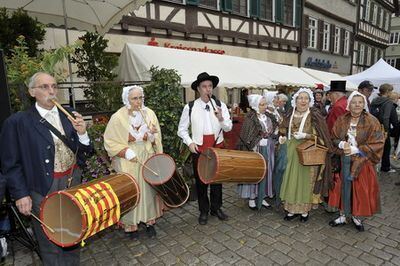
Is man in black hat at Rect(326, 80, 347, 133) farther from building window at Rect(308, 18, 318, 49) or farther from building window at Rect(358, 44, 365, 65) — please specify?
building window at Rect(358, 44, 365, 65)

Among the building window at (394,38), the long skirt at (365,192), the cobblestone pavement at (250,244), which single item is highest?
the building window at (394,38)

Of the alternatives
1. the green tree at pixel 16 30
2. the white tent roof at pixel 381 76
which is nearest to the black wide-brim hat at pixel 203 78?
the green tree at pixel 16 30

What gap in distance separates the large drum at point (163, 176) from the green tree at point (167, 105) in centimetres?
130

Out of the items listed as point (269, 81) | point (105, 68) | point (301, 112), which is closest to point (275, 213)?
point (301, 112)

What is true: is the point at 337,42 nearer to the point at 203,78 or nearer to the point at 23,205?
the point at 203,78

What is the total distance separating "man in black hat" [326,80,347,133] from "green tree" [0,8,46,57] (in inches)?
188

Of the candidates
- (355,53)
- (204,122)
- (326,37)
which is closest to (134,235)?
(204,122)

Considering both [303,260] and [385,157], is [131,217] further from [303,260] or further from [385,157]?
[385,157]

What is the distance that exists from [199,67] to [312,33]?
12.6 meters

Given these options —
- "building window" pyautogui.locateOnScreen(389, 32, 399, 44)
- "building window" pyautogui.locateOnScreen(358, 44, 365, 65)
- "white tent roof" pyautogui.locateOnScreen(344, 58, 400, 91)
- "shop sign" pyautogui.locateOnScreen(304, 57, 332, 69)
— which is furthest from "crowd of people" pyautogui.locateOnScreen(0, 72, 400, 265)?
"building window" pyautogui.locateOnScreen(389, 32, 399, 44)

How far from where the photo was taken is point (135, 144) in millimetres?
3270

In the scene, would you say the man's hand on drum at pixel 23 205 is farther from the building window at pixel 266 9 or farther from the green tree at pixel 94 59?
the building window at pixel 266 9

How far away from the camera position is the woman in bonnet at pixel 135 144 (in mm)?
3168

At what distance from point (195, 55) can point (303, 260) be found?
582cm
